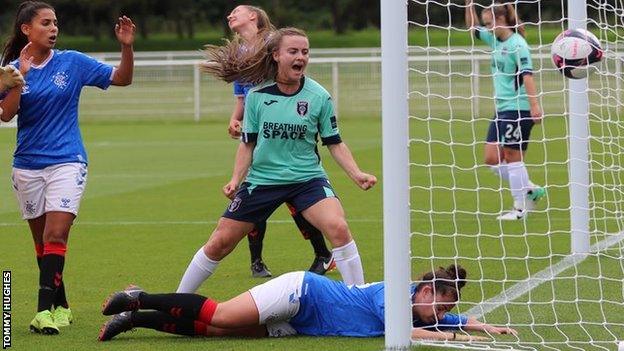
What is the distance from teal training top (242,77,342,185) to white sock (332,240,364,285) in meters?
0.51

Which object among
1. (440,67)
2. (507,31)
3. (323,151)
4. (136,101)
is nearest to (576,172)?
(507,31)

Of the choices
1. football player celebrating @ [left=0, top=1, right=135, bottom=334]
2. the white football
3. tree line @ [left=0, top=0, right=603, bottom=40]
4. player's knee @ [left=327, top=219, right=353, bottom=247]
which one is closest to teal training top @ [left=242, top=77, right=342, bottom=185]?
player's knee @ [left=327, top=219, right=353, bottom=247]

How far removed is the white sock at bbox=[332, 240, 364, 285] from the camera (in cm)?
838

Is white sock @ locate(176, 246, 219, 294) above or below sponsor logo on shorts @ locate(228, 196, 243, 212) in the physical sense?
below

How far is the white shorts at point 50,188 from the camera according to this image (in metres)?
8.28

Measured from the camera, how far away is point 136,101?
35.1 metres

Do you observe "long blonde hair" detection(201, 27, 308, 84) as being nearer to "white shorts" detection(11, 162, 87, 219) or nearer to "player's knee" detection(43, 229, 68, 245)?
"white shorts" detection(11, 162, 87, 219)

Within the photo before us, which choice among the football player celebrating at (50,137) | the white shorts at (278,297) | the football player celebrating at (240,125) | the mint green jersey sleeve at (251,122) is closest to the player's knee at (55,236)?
the football player celebrating at (50,137)

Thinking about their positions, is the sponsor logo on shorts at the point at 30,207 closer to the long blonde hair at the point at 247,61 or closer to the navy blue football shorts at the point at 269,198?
the navy blue football shorts at the point at 269,198

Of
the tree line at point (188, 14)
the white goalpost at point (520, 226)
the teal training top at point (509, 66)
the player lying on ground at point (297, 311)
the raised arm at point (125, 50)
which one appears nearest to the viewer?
the white goalpost at point (520, 226)

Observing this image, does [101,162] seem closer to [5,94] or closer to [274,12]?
[5,94]

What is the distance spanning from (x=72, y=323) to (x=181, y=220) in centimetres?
644

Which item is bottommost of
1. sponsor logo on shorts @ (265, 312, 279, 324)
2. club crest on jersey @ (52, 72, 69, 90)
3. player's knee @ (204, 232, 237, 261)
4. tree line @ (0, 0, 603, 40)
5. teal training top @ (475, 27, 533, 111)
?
sponsor logo on shorts @ (265, 312, 279, 324)

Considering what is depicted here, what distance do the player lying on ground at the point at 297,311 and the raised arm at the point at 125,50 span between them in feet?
5.01
